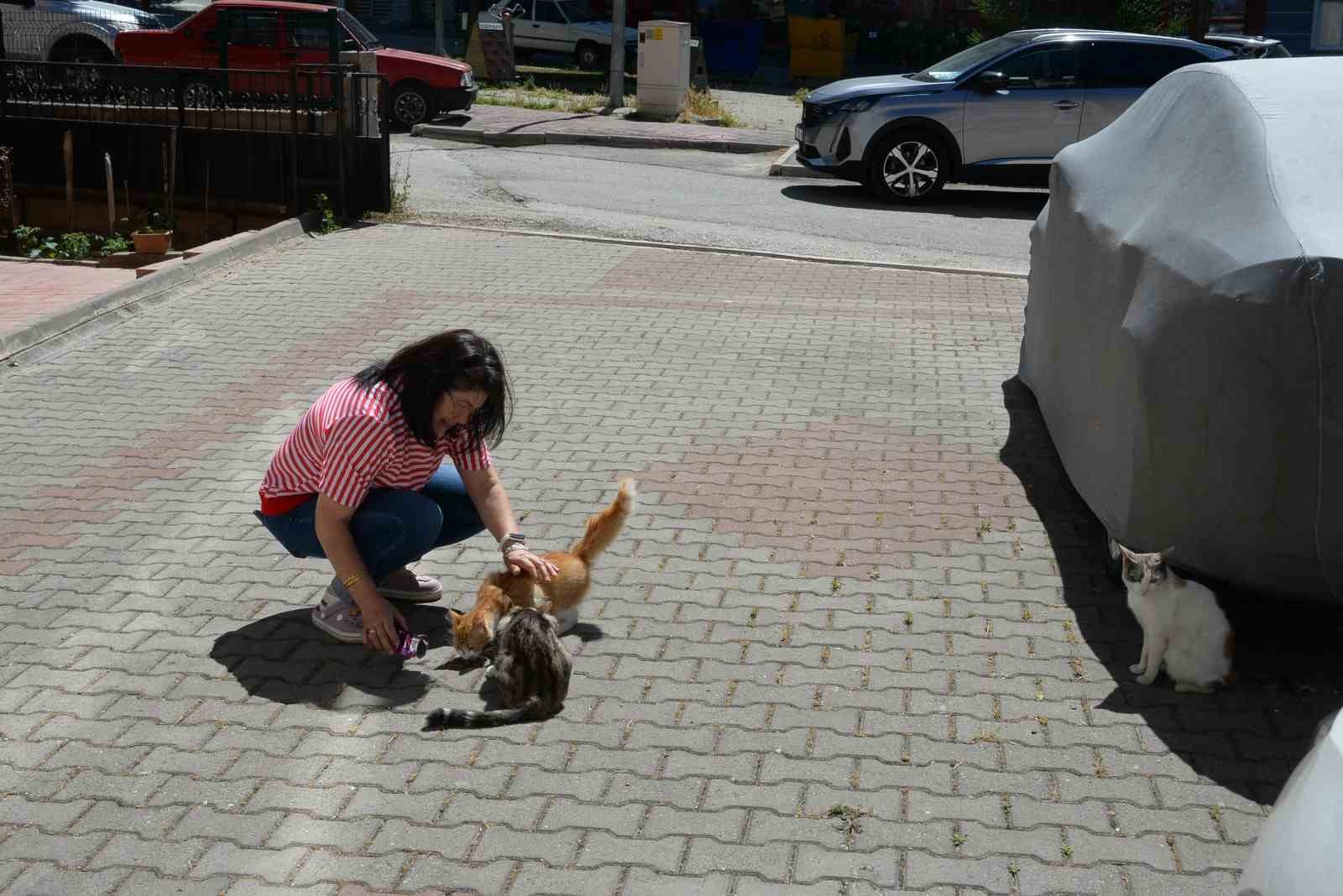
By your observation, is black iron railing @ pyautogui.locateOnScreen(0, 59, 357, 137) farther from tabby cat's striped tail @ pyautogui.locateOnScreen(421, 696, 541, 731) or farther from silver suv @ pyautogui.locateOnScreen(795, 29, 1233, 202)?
tabby cat's striped tail @ pyautogui.locateOnScreen(421, 696, 541, 731)

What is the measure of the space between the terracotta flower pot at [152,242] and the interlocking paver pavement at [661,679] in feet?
12.7

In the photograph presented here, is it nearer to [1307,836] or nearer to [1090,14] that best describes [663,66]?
[1090,14]

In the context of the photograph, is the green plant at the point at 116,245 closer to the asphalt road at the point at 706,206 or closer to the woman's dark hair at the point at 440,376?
the asphalt road at the point at 706,206

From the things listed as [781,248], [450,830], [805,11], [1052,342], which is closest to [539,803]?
[450,830]

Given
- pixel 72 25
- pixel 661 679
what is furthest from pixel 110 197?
pixel 661 679

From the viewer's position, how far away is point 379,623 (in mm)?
4496

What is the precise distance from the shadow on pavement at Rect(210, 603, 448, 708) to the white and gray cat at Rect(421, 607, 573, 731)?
0.96 feet

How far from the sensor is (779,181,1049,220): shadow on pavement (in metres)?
14.8

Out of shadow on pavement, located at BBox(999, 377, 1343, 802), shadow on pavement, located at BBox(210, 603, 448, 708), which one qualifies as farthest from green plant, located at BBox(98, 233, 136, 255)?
shadow on pavement, located at BBox(999, 377, 1343, 802)

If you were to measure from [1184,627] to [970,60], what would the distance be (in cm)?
1226

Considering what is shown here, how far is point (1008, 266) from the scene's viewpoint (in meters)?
12.0

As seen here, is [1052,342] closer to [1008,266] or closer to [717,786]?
[717,786]

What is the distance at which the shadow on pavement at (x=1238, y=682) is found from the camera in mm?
4062

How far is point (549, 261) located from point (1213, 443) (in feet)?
25.0
